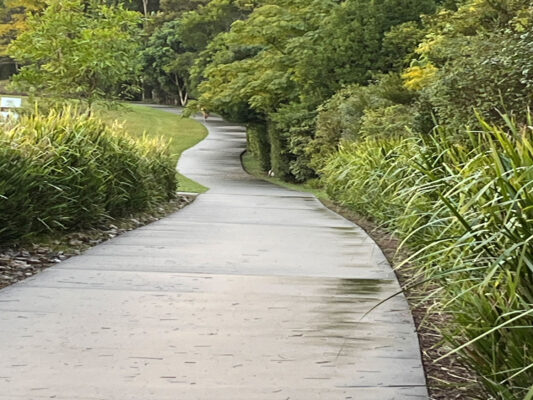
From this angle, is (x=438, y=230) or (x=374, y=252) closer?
(x=438, y=230)

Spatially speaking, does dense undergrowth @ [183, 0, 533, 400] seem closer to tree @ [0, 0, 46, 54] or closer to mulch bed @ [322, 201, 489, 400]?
mulch bed @ [322, 201, 489, 400]

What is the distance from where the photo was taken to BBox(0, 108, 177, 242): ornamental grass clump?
22.5 ft

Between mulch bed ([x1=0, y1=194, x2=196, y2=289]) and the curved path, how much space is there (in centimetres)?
27

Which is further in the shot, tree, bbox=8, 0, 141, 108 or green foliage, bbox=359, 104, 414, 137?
green foliage, bbox=359, 104, 414, 137

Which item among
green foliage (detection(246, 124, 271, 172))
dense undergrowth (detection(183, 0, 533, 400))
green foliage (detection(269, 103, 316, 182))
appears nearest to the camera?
dense undergrowth (detection(183, 0, 533, 400))

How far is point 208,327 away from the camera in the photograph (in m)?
4.55

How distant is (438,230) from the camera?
6.36m

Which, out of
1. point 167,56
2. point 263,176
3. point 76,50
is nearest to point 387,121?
point 76,50

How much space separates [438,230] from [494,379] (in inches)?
123

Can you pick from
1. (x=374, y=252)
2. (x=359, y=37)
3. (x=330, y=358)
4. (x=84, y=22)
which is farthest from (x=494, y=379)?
(x=359, y=37)

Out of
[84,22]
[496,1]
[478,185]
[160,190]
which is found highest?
[496,1]

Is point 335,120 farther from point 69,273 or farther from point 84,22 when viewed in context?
point 69,273

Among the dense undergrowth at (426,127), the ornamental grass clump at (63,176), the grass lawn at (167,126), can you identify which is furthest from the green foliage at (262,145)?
the ornamental grass clump at (63,176)

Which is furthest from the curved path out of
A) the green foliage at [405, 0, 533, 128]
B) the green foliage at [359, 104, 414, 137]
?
the green foliage at [359, 104, 414, 137]
